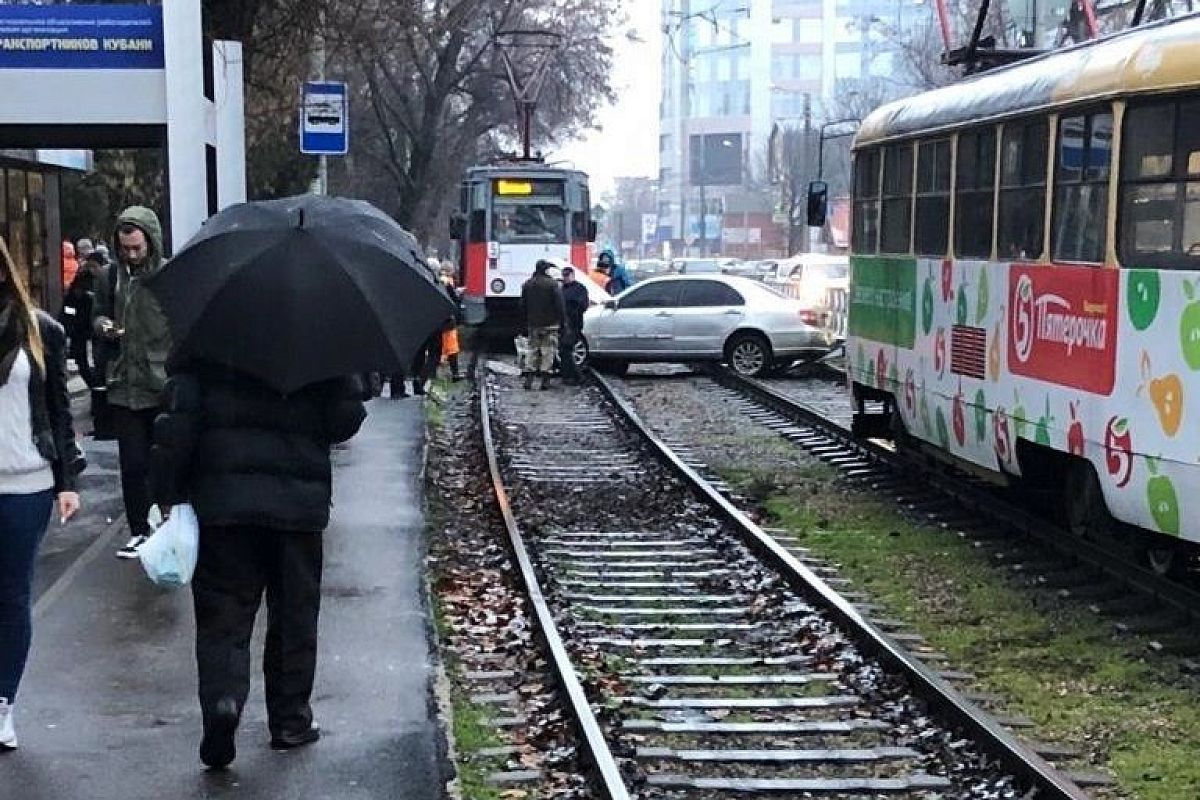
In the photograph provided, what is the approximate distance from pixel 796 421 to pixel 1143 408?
11.2 m

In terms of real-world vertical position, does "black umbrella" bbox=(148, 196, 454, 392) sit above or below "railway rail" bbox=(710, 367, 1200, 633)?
above

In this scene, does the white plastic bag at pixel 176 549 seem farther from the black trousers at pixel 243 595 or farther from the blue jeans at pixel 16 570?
the blue jeans at pixel 16 570

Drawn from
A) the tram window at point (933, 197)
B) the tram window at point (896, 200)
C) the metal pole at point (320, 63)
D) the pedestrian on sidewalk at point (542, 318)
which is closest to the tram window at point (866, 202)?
the tram window at point (896, 200)

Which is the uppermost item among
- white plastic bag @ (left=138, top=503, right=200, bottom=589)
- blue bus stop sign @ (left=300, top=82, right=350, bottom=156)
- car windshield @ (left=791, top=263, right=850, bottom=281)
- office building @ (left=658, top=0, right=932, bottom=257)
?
office building @ (left=658, top=0, right=932, bottom=257)

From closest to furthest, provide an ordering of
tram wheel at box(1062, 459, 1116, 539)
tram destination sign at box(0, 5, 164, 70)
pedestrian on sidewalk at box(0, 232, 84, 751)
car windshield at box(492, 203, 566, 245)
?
pedestrian on sidewalk at box(0, 232, 84, 751)
tram wheel at box(1062, 459, 1116, 539)
tram destination sign at box(0, 5, 164, 70)
car windshield at box(492, 203, 566, 245)

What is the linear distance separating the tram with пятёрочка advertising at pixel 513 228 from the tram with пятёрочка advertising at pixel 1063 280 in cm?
1788

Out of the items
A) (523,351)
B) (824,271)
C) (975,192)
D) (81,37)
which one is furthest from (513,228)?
(975,192)

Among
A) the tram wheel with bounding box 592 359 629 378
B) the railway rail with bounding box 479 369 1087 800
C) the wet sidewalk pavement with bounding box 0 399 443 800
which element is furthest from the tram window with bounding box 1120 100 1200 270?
the tram wheel with bounding box 592 359 629 378

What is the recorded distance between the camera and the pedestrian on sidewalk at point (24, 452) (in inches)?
237

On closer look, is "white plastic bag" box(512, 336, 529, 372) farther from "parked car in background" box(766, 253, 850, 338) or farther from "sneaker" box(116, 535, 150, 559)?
"sneaker" box(116, 535, 150, 559)

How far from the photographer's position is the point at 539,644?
355 inches

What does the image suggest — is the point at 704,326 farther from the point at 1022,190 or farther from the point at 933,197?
the point at 1022,190

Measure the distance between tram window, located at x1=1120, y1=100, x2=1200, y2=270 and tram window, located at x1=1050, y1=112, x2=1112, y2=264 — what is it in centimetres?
25

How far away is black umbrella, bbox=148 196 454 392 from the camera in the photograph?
584 cm
